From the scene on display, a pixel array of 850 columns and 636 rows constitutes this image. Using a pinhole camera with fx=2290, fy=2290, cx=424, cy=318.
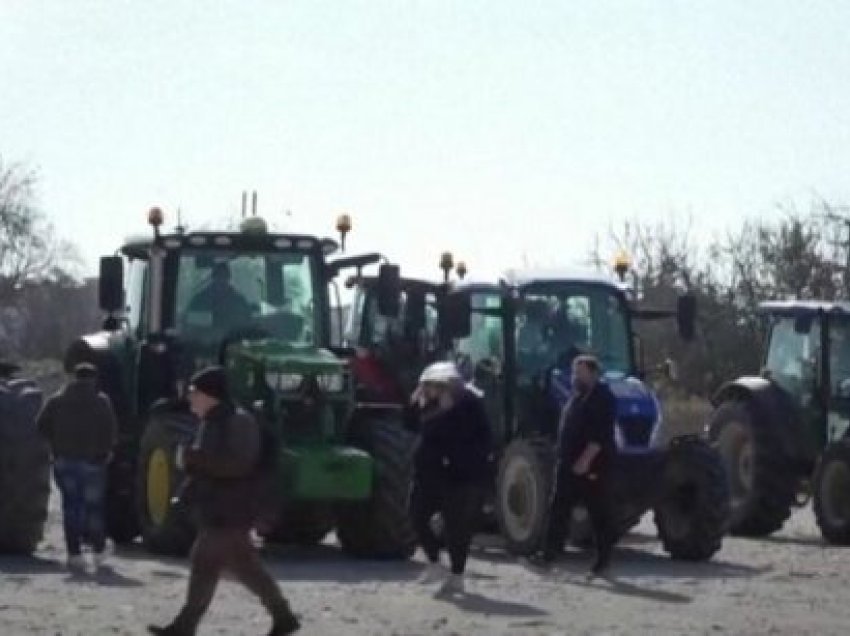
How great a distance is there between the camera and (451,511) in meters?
16.8

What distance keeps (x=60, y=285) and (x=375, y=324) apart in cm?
5886

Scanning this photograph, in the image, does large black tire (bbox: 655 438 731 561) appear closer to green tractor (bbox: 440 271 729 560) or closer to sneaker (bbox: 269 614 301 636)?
green tractor (bbox: 440 271 729 560)

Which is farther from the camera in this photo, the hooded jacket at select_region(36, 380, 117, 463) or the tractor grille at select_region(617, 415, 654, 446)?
the tractor grille at select_region(617, 415, 654, 446)

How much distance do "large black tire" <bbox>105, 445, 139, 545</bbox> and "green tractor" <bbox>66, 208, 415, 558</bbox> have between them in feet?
0.04

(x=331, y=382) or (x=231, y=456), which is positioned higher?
(x=331, y=382)

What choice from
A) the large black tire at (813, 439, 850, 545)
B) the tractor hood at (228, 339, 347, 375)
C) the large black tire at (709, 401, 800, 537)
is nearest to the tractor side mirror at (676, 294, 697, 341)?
the large black tire at (813, 439, 850, 545)

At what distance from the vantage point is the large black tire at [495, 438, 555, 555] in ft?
64.3

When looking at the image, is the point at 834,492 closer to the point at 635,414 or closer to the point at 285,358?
the point at 635,414

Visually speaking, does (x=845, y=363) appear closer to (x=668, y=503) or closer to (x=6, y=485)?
(x=668, y=503)

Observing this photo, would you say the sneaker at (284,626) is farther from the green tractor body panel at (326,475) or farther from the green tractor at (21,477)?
the green tractor at (21,477)

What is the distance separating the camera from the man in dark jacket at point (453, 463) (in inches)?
659

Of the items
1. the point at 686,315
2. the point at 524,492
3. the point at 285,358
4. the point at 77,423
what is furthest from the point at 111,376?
the point at 686,315

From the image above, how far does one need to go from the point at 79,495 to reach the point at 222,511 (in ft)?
18.3

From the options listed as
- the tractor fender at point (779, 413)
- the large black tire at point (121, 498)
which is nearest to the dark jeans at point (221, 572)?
the large black tire at point (121, 498)
